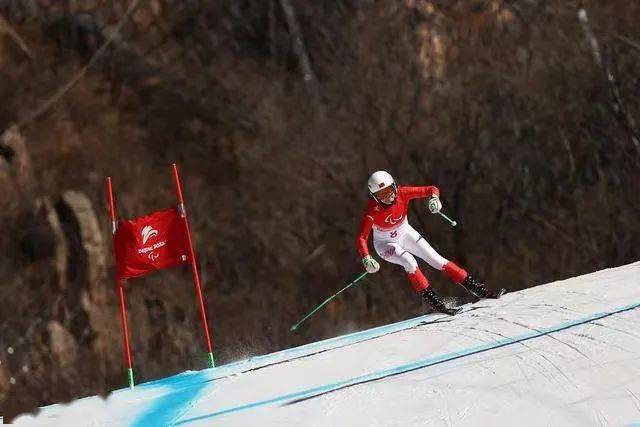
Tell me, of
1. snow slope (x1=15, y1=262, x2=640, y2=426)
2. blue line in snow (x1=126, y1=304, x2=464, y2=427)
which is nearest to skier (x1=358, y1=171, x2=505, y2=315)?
blue line in snow (x1=126, y1=304, x2=464, y2=427)

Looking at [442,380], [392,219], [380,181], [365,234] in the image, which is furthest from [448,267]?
[442,380]

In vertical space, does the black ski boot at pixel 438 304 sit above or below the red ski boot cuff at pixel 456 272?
below

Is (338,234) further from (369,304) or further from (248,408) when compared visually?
(248,408)

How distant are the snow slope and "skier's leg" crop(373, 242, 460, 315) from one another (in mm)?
309

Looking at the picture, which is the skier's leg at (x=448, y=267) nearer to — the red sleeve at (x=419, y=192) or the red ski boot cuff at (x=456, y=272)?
the red ski boot cuff at (x=456, y=272)

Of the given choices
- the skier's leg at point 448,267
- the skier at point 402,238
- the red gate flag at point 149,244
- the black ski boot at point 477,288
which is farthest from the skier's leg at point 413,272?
the red gate flag at point 149,244

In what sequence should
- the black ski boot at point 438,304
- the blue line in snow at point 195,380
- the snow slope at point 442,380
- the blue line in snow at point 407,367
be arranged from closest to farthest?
the snow slope at point 442,380 → the blue line in snow at point 407,367 → the blue line in snow at point 195,380 → the black ski boot at point 438,304

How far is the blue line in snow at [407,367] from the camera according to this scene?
340cm

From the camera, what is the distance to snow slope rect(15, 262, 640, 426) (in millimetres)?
3031

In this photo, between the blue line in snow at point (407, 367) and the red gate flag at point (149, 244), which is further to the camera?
the red gate flag at point (149, 244)

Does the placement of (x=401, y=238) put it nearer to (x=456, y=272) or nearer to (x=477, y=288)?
(x=456, y=272)

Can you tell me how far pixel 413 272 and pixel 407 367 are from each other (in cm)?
151

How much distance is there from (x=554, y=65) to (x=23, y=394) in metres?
7.26

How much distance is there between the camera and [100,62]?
7727 mm
